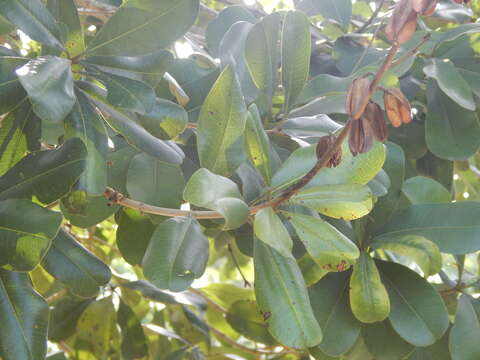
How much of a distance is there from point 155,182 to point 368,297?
0.36 meters

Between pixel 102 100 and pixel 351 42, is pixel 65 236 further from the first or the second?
pixel 351 42

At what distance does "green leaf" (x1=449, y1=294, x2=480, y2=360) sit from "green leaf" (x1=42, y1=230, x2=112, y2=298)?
575mm

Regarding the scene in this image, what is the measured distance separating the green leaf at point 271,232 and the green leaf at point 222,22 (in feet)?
1.64

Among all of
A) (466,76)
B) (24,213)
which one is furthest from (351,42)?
(24,213)

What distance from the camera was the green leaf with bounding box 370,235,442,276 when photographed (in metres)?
0.95

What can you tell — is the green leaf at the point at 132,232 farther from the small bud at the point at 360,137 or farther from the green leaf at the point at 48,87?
the small bud at the point at 360,137

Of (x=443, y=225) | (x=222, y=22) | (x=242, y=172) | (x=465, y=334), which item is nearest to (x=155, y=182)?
(x=242, y=172)

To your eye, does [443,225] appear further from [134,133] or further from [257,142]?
[134,133]

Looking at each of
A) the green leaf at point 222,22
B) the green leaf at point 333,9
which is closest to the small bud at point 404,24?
the green leaf at point 222,22

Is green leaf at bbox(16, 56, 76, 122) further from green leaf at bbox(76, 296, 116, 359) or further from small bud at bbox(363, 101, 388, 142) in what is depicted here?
green leaf at bbox(76, 296, 116, 359)

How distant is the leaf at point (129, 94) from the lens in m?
0.74

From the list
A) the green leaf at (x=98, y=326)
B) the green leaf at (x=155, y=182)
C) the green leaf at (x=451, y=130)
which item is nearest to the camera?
the green leaf at (x=155, y=182)

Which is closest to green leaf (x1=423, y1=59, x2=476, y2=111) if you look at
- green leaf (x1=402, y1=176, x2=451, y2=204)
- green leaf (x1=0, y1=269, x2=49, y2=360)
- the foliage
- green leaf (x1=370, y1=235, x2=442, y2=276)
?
the foliage

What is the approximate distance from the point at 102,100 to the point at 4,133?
5.0 inches
